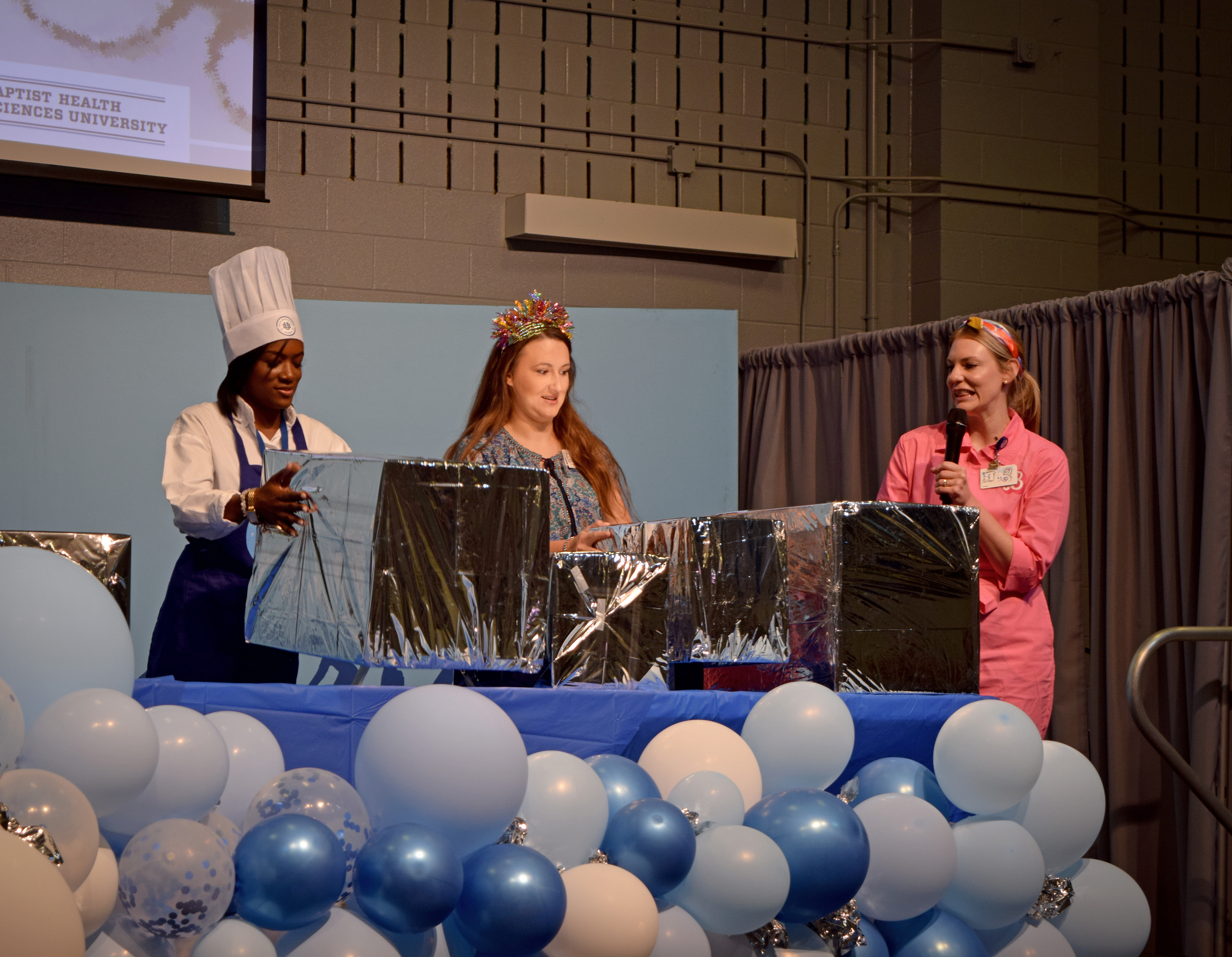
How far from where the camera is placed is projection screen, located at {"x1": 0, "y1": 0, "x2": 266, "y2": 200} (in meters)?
3.83

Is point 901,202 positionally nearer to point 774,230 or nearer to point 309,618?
point 774,230

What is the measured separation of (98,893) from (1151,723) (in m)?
1.89

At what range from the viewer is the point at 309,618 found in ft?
6.17

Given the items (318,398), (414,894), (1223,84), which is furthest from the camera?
(1223,84)

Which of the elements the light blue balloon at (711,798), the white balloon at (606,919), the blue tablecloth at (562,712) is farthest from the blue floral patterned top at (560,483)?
the white balloon at (606,919)

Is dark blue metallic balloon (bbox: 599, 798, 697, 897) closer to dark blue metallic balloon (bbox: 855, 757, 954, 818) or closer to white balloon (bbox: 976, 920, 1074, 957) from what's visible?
dark blue metallic balloon (bbox: 855, 757, 954, 818)

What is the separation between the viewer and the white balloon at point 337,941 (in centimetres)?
146

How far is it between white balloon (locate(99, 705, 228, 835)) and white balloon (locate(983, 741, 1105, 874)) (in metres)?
1.16

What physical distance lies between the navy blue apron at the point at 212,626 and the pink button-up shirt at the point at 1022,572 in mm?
1281

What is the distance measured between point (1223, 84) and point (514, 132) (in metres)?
3.04

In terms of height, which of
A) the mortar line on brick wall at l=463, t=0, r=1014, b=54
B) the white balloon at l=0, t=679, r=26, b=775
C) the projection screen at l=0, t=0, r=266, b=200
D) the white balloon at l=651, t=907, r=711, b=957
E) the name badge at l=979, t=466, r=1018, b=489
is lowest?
the white balloon at l=651, t=907, r=711, b=957

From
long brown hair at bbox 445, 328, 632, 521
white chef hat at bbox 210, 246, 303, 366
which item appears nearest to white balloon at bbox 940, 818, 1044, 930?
long brown hair at bbox 445, 328, 632, 521

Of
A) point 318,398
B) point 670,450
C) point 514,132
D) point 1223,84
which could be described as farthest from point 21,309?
Answer: point 1223,84

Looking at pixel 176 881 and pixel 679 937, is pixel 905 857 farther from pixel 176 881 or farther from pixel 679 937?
pixel 176 881
